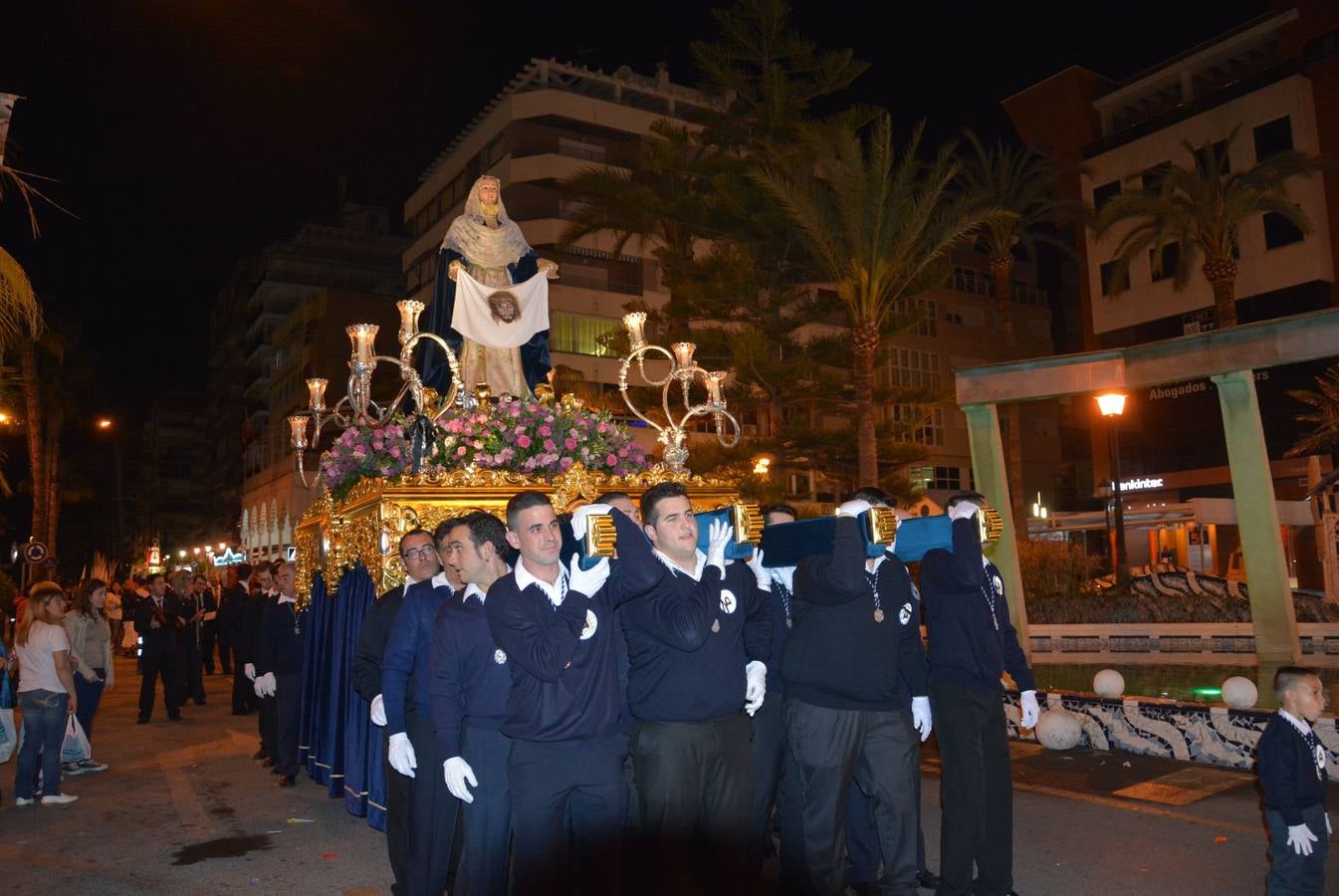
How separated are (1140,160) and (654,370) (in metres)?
21.4

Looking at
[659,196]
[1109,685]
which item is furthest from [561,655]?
[659,196]

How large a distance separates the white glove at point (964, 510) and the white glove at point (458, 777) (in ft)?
8.97

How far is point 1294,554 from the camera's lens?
1255 inches

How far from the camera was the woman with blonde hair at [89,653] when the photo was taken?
9602mm

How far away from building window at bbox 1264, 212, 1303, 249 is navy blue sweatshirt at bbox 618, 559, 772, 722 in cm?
3838

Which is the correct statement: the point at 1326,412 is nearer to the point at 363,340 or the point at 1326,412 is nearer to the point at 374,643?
the point at 363,340

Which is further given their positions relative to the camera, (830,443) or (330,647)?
(830,443)

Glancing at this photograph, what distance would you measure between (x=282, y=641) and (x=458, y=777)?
608cm

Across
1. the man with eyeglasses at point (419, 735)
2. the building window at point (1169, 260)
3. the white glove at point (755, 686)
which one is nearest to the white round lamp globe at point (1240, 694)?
the white glove at point (755, 686)

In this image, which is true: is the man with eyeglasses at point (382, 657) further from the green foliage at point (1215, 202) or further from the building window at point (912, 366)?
the building window at point (912, 366)

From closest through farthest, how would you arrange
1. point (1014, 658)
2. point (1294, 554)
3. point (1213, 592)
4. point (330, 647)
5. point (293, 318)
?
1. point (1014, 658)
2. point (330, 647)
3. point (1213, 592)
4. point (1294, 554)
5. point (293, 318)

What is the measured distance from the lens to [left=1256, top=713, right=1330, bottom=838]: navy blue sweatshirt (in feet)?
15.2

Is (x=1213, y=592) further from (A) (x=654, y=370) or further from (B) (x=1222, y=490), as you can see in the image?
(B) (x=1222, y=490)

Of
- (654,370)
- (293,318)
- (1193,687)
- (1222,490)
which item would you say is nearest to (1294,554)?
(1222,490)
